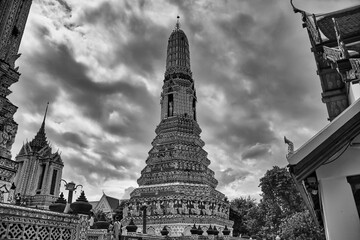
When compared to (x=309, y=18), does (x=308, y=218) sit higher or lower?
lower

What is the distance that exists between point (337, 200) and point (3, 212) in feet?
21.6

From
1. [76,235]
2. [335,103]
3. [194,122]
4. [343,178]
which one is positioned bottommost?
[76,235]

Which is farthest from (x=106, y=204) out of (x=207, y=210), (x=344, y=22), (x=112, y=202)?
(x=344, y=22)

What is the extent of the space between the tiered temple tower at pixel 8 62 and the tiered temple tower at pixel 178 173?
43.8 ft

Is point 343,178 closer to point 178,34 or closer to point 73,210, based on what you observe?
point 73,210

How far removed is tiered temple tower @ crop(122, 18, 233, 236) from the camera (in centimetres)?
3023

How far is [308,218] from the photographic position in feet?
60.9

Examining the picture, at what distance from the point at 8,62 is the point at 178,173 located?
22.5m

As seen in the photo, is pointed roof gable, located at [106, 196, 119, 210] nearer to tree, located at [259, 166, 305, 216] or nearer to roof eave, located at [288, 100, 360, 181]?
tree, located at [259, 166, 305, 216]

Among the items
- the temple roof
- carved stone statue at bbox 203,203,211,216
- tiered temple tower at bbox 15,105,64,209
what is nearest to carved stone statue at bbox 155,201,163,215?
carved stone statue at bbox 203,203,211,216

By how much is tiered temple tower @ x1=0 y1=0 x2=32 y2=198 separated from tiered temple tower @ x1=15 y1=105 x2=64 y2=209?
3075 centimetres

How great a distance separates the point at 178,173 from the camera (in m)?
33.9

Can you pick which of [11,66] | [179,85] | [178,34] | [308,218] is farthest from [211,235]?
[178,34]

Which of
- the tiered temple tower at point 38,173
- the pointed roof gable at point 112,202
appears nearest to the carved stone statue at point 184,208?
the tiered temple tower at point 38,173
